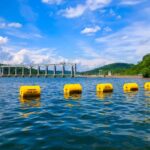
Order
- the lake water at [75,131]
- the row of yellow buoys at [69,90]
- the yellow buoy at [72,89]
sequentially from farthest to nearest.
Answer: the yellow buoy at [72,89] < the row of yellow buoys at [69,90] < the lake water at [75,131]

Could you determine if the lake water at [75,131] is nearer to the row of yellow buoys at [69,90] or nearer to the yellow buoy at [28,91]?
the yellow buoy at [28,91]

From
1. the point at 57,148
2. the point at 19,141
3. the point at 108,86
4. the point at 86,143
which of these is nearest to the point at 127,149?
the point at 86,143

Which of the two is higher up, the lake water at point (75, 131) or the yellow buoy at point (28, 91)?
the yellow buoy at point (28, 91)

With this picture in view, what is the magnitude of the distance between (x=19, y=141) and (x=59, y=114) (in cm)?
710

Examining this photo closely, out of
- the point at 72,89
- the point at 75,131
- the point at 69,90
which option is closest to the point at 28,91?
the point at 69,90

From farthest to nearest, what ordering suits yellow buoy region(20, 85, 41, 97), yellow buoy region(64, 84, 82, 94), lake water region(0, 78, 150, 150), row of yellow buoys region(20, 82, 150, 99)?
1. yellow buoy region(64, 84, 82, 94)
2. row of yellow buoys region(20, 82, 150, 99)
3. yellow buoy region(20, 85, 41, 97)
4. lake water region(0, 78, 150, 150)

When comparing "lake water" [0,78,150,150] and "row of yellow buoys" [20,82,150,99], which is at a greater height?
"row of yellow buoys" [20,82,150,99]

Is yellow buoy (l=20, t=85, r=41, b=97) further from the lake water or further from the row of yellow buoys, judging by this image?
the lake water

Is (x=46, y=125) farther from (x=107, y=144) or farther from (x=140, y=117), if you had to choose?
(x=140, y=117)

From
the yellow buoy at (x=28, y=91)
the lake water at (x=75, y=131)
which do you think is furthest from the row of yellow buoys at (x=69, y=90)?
the lake water at (x=75, y=131)

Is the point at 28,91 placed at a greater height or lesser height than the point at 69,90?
greater

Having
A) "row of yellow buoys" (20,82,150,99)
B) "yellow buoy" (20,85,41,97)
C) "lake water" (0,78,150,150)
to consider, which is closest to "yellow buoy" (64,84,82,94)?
"row of yellow buoys" (20,82,150,99)

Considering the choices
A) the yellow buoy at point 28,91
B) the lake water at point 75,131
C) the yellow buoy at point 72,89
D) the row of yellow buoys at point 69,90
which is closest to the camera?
the lake water at point 75,131

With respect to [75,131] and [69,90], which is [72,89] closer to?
[69,90]
